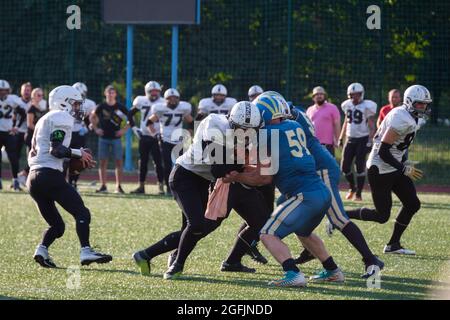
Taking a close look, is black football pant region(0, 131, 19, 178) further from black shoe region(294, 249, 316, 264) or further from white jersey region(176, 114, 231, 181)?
white jersey region(176, 114, 231, 181)

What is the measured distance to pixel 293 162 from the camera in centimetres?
732

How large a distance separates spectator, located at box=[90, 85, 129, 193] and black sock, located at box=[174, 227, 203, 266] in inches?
316

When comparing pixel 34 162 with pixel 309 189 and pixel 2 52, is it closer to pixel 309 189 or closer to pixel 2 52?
pixel 309 189

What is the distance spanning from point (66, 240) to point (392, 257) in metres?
3.41

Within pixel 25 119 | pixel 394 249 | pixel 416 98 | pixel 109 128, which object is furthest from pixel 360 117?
pixel 416 98

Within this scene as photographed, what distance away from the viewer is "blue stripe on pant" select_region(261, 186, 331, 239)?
288 inches

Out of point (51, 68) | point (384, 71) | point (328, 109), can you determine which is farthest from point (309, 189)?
point (51, 68)

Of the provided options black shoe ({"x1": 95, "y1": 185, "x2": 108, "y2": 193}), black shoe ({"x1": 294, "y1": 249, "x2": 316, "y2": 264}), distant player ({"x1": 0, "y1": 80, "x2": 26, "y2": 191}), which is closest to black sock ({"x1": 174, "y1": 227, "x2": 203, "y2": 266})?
black shoe ({"x1": 294, "y1": 249, "x2": 316, "y2": 264})

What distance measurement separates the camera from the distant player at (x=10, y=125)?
1581 cm

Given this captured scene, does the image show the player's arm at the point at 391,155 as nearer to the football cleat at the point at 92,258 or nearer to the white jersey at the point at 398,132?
the white jersey at the point at 398,132

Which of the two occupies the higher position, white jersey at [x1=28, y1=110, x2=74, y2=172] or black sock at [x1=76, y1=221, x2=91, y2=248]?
white jersey at [x1=28, y1=110, x2=74, y2=172]

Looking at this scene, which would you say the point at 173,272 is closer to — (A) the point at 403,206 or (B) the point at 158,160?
(A) the point at 403,206

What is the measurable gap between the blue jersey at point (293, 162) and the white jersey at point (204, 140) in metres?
0.40

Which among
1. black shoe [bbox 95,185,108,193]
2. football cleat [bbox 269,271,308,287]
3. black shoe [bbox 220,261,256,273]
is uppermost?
football cleat [bbox 269,271,308,287]
